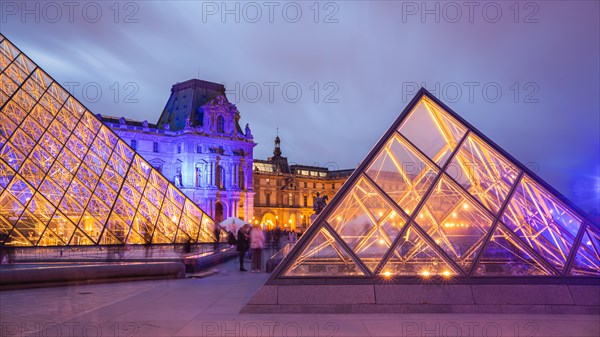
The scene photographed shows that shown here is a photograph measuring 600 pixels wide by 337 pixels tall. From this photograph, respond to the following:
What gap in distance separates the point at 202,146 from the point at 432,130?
179 feet

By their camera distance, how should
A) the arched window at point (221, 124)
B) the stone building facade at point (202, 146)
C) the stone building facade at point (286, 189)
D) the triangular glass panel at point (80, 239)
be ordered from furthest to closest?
1. the stone building facade at point (286, 189)
2. the arched window at point (221, 124)
3. the stone building facade at point (202, 146)
4. the triangular glass panel at point (80, 239)

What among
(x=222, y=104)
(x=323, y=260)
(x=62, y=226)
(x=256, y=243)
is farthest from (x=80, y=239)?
(x=222, y=104)

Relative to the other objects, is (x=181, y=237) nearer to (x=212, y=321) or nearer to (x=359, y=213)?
(x=359, y=213)

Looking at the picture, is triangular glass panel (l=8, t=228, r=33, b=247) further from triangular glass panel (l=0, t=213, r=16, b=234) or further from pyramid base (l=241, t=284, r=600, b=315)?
pyramid base (l=241, t=284, r=600, b=315)

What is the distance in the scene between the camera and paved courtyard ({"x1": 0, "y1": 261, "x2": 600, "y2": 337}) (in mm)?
6102

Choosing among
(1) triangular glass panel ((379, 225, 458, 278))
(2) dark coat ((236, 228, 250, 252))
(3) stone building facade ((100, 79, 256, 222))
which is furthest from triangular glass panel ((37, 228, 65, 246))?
(3) stone building facade ((100, 79, 256, 222))

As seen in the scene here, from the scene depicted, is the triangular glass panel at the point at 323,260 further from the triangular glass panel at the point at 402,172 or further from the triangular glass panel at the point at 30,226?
the triangular glass panel at the point at 30,226

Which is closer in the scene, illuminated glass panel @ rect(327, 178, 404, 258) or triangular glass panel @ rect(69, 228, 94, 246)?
illuminated glass panel @ rect(327, 178, 404, 258)

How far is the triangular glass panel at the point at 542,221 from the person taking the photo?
8445mm

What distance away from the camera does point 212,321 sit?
6711 millimetres

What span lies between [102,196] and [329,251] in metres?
14.1

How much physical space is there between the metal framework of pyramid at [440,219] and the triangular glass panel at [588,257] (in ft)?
0.05

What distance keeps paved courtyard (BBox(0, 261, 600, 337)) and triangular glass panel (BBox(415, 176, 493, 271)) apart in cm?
177

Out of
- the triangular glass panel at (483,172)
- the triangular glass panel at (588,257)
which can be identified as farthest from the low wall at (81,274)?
the triangular glass panel at (588,257)
